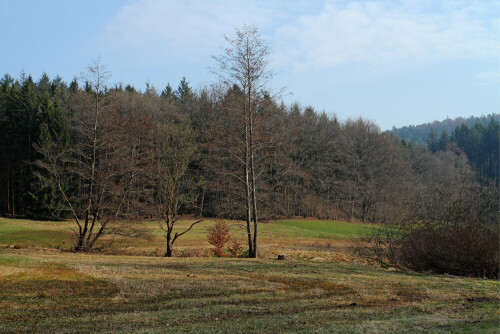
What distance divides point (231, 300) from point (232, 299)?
0.13 meters

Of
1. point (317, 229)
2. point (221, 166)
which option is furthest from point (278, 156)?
point (221, 166)

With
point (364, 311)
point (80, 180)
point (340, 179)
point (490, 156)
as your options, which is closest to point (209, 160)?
point (80, 180)

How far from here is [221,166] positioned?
2722cm

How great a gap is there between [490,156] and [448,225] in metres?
92.8

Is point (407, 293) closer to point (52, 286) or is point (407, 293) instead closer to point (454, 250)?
point (454, 250)

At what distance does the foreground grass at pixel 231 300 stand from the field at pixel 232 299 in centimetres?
2

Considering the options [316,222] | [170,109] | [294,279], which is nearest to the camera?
[294,279]

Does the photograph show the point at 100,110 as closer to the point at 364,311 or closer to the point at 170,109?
the point at 364,311

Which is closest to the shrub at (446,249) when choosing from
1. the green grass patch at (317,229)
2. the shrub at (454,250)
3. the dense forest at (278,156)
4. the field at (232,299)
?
the shrub at (454,250)

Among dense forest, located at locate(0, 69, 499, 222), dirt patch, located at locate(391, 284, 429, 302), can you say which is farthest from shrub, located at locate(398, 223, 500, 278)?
dense forest, located at locate(0, 69, 499, 222)

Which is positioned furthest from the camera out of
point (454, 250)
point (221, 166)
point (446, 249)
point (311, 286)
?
point (221, 166)

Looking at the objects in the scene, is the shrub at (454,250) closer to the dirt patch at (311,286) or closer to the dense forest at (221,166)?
the dense forest at (221,166)

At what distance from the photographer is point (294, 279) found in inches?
554

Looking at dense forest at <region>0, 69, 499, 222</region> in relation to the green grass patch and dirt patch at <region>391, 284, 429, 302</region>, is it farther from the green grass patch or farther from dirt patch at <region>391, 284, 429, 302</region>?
dirt patch at <region>391, 284, 429, 302</region>
